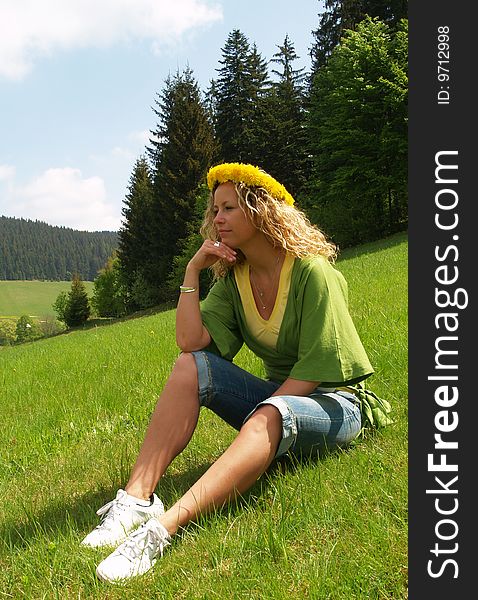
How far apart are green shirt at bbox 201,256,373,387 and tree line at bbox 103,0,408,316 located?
86.3 feet

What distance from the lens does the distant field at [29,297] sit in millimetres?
127000

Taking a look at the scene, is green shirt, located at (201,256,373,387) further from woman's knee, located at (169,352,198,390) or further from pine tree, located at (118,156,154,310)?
pine tree, located at (118,156,154,310)

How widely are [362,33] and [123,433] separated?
29.7 metres

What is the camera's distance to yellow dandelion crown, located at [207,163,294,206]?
331cm

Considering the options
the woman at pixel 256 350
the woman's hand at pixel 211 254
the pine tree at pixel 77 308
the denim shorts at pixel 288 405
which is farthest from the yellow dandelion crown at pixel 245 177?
the pine tree at pixel 77 308

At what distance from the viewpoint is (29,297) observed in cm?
13938

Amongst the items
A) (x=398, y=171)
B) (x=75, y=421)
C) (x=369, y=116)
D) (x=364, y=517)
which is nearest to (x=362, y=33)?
(x=369, y=116)

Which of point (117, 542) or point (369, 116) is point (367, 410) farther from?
point (369, 116)

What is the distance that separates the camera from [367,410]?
3432mm

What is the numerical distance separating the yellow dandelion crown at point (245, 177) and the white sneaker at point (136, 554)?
5.50 ft

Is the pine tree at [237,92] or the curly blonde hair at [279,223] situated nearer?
the curly blonde hair at [279,223]

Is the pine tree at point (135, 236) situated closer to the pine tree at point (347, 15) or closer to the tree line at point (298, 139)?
the tree line at point (298, 139)

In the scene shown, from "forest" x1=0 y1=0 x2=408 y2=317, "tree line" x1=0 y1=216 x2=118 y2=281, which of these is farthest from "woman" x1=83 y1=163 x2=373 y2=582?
"tree line" x1=0 y1=216 x2=118 y2=281

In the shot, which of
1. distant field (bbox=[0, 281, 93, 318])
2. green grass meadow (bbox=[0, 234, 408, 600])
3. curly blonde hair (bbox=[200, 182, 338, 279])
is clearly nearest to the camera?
green grass meadow (bbox=[0, 234, 408, 600])
